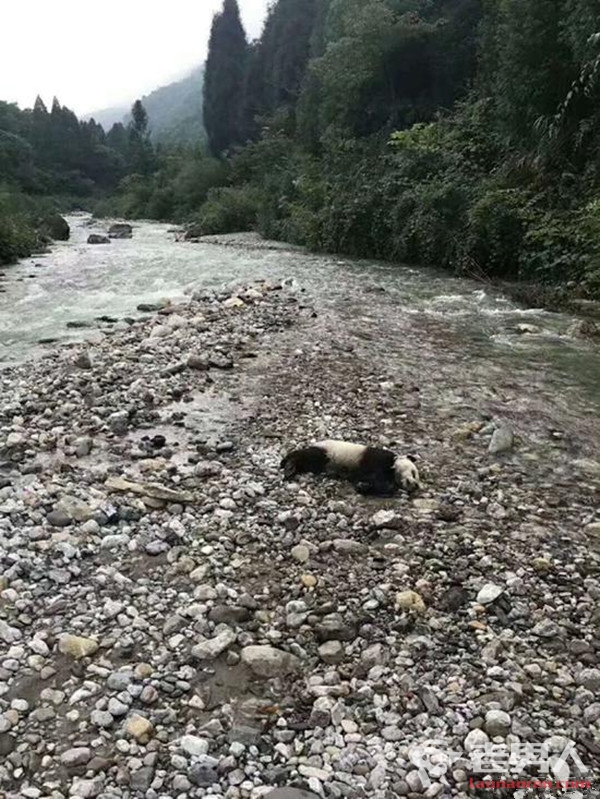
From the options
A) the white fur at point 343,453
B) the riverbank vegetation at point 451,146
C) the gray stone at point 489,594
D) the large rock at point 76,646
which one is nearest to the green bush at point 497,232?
the riverbank vegetation at point 451,146

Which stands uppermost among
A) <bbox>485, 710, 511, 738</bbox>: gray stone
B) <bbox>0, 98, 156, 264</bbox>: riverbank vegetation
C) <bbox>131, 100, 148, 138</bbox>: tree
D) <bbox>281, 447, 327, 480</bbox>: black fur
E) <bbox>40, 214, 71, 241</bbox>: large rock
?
<bbox>131, 100, 148, 138</bbox>: tree

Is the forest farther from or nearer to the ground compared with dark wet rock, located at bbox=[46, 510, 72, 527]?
farther from the ground

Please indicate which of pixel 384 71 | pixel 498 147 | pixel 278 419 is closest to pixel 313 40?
pixel 384 71

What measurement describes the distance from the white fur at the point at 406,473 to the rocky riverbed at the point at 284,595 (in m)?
0.13

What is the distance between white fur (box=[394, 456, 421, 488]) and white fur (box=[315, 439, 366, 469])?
0.98ft

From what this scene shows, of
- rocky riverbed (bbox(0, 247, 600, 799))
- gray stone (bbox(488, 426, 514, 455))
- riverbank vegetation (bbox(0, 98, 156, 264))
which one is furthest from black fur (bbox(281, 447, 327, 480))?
riverbank vegetation (bbox(0, 98, 156, 264))

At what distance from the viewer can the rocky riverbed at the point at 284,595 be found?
104 inches

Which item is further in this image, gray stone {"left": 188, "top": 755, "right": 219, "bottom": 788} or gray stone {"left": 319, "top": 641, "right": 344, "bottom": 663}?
gray stone {"left": 319, "top": 641, "right": 344, "bottom": 663}

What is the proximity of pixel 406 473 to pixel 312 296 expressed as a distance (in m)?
8.32

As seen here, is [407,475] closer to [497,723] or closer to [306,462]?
[306,462]

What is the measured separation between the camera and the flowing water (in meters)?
8.89

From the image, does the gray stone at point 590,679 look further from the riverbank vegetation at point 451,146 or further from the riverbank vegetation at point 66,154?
the riverbank vegetation at point 66,154

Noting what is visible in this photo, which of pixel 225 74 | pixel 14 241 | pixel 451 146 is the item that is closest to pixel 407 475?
pixel 451 146

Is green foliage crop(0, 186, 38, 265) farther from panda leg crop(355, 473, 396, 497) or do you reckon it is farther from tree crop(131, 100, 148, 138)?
tree crop(131, 100, 148, 138)
